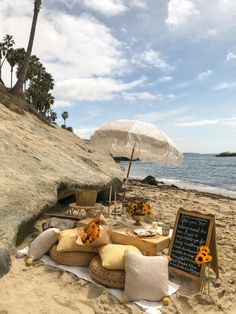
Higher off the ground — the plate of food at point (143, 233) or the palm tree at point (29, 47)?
the palm tree at point (29, 47)

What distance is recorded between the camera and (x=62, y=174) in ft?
28.8

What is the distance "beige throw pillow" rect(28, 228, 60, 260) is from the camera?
226 inches

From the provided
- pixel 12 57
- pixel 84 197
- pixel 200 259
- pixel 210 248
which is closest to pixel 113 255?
pixel 200 259

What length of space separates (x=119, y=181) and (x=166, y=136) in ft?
14.8

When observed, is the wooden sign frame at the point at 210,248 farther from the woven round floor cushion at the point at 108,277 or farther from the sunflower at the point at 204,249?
the woven round floor cushion at the point at 108,277

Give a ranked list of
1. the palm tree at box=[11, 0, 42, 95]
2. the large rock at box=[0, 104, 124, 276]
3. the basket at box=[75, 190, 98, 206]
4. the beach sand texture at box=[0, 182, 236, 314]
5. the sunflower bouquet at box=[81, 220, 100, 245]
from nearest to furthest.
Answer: the beach sand texture at box=[0, 182, 236, 314], the sunflower bouquet at box=[81, 220, 100, 245], the large rock at box=[0, 104, 124, 276], the basket at box=[75, 190, 98, 206], the palm tree at box=[11, 0, 42, 95]

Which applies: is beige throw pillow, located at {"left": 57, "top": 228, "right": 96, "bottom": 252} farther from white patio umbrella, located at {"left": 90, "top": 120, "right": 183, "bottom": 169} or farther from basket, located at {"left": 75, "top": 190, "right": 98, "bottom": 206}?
white patio umbrella, located at {"left": 90, "top": 120, "right": 183, "bottom": 169}

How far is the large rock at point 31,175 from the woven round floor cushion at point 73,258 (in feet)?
2.91

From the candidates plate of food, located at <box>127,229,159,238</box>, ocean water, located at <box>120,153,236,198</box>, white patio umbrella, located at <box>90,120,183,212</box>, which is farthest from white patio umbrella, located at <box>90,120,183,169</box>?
ocean water, located at <box>120,153,236,198</box>

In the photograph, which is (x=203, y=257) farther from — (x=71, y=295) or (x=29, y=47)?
(x=29, y=47)

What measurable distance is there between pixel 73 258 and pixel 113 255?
35.4 inches

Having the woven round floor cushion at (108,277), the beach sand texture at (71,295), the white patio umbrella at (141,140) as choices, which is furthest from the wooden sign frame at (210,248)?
the white patio umbrella at (141,140)

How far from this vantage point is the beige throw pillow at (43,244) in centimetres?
573

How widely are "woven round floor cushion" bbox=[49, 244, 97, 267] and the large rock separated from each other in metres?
0.89
